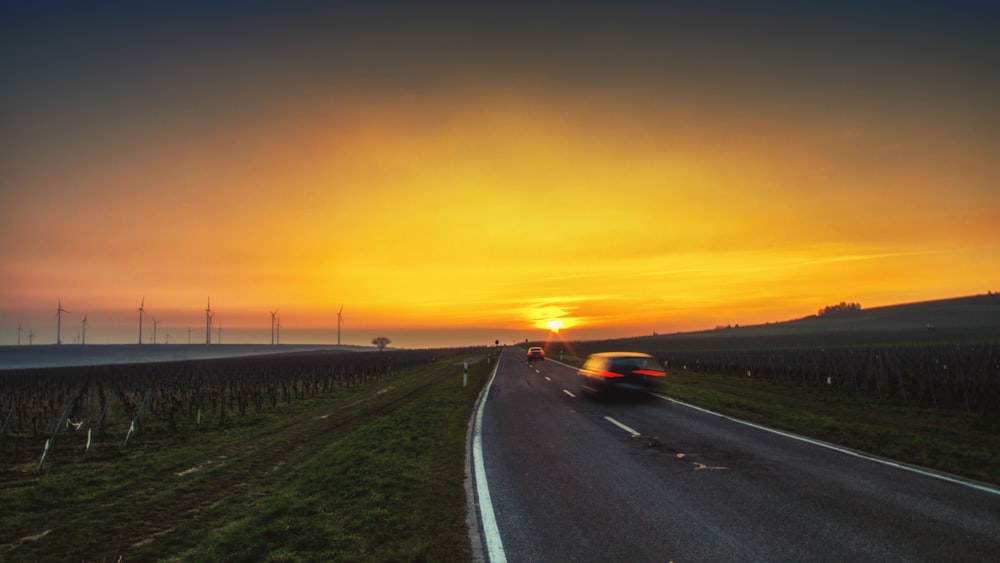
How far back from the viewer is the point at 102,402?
28672mm

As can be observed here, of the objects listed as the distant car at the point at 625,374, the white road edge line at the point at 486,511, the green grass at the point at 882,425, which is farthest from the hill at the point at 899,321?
the white road edge line at the point at 486,511

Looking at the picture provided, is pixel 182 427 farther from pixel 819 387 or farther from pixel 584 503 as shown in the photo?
pixel 819 387

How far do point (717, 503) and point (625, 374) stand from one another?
1198cm

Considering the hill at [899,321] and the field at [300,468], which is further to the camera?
the hill at [899,321]

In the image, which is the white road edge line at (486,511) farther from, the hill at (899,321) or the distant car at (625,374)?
the hill at (899,321)

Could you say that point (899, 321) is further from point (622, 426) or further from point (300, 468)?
point (300, 468)

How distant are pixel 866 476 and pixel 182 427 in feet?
68.1

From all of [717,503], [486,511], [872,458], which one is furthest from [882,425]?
[486,511]

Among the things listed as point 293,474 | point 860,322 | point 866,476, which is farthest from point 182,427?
point 860,322

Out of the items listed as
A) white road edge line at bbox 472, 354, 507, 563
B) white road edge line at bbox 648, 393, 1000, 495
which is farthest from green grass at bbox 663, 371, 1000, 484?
white road edge line at bbox 472, 354, 507, 563

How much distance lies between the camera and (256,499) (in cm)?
952

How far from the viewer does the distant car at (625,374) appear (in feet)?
61.0

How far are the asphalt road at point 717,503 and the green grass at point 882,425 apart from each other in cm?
130

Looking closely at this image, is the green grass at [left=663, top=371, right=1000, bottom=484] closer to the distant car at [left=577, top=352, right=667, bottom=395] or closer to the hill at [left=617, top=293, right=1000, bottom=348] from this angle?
the distant car at [left=577, top=352, right=667, bottom=395]
